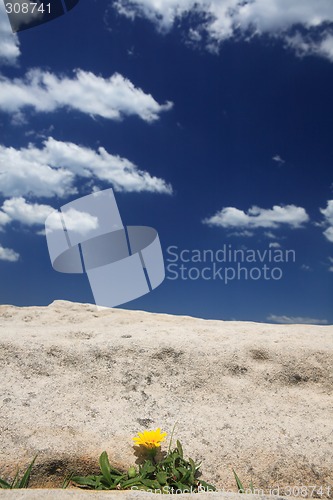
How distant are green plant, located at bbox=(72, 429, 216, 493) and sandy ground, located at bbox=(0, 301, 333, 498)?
0.21 meters

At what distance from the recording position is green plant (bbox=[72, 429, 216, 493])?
3066mm

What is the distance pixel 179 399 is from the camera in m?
4.17

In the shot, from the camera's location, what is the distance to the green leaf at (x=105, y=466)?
315 centimetres

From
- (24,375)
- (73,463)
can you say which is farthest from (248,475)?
(24,375)

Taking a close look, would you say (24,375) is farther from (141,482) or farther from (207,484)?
(207,484)

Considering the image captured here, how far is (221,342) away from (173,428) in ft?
4.31

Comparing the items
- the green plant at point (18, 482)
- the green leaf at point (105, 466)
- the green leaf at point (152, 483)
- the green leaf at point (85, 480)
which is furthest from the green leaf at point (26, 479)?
the green leaf at point (152, 483)

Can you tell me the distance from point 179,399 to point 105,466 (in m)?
1.14

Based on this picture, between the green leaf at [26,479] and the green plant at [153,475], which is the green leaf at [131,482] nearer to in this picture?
the green plant at [153,475]

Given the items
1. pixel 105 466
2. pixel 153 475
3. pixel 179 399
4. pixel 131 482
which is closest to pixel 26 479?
pixel 105 466

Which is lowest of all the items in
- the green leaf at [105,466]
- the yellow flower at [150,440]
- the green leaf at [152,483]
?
the green leaf at [152,483]

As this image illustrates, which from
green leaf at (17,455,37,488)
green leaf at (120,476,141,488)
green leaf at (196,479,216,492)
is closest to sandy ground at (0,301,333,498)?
green leaf at (17,455,37,488)

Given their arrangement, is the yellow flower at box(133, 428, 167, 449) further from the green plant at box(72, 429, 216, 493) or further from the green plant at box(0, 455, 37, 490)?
the green plant at box(0, 455, 37, 490)

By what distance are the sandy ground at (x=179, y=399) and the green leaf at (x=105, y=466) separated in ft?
0.75
